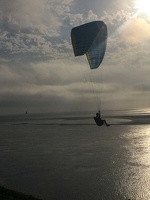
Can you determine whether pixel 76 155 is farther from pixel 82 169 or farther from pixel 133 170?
pixel 133 170

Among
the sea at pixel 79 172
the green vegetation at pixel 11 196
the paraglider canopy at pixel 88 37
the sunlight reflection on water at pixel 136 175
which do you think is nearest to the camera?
the green vegetation at pixel 11 196

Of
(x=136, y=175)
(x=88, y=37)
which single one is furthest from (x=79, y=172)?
(x=88, y=37)

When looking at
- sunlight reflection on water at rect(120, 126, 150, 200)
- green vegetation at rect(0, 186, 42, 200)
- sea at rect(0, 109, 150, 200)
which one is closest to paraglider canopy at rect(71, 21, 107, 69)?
sea at rect(0, 109, 150, 200)

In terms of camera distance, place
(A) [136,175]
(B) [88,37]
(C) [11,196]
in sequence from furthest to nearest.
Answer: (B) [88,37]
(A) [136,175]
(C) [11,196]

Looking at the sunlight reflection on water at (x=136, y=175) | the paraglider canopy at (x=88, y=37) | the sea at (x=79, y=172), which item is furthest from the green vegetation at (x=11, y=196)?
the paraglider canopy at (x=88, y=37)

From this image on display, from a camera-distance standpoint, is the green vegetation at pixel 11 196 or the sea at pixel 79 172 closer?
the green vegetation at pixel 11 196

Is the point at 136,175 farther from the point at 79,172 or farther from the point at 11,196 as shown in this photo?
the point at 11,196

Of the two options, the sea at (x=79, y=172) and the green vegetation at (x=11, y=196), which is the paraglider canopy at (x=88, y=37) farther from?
the green vegetation at (x=11, y=196)

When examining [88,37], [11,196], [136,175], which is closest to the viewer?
[11,196]

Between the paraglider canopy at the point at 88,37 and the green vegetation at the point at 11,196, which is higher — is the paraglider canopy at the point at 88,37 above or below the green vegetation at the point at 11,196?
above

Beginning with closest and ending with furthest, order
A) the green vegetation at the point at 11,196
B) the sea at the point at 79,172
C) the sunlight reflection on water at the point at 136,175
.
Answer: the green vegetation at the point at 11,196 → the sunlight reflection on water at the point at 136,175 → the sea at the point at 79,172

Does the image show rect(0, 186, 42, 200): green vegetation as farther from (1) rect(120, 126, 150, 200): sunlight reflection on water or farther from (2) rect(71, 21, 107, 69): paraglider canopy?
(2) rect(71, 21, 107, 69): paraglider canopy
